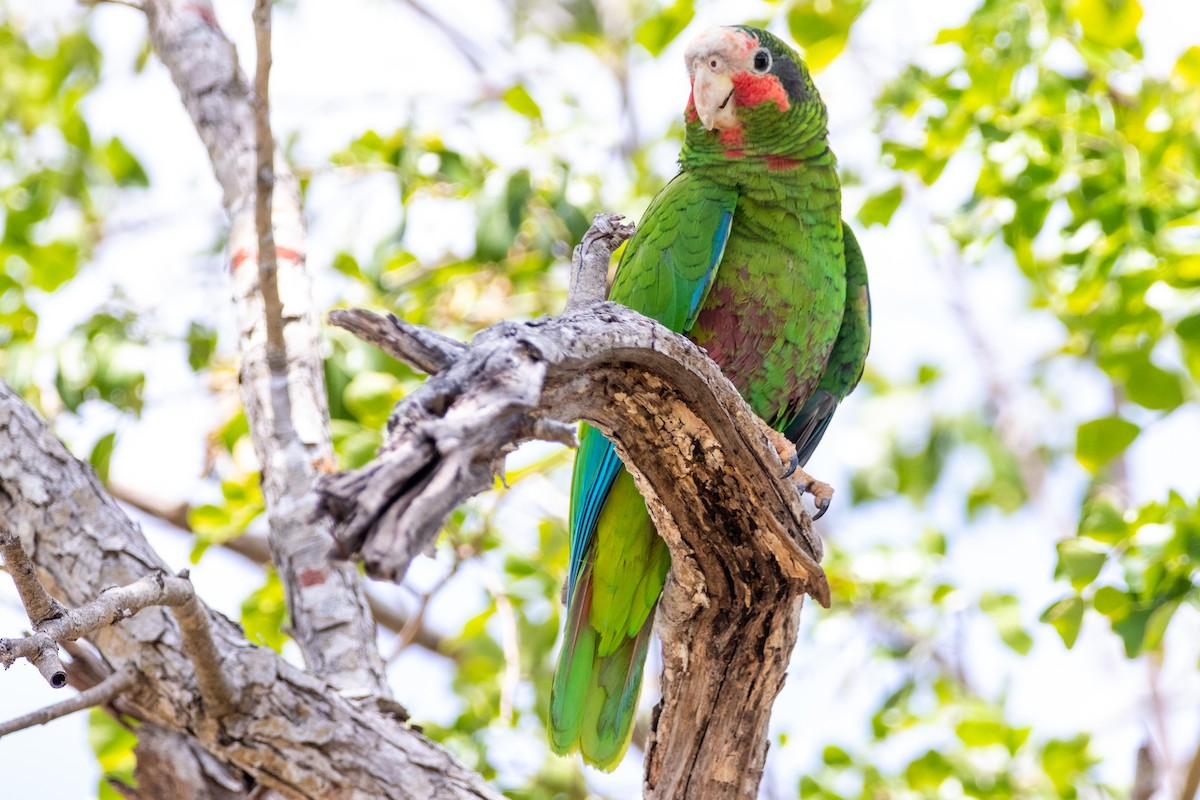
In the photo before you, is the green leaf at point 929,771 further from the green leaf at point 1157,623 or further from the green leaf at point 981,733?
the green leaf at point 1157,623

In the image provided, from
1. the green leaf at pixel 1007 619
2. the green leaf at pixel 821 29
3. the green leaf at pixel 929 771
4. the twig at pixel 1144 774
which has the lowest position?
the twig at pixel 1144 774

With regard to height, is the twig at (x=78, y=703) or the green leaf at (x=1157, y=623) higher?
the green leaf at (x=1157, y=623)

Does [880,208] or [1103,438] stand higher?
[880,208]

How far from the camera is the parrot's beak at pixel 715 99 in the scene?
281 centimetres

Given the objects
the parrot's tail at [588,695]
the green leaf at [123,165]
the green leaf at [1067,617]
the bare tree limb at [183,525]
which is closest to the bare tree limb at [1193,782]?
the green leaf at [1067,617]

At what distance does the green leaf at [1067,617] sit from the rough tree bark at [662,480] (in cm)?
71

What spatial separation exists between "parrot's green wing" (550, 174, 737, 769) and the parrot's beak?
0.29m

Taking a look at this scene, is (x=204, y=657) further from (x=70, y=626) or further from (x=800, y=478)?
(x=800, y=478)

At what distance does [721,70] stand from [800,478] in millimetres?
1072

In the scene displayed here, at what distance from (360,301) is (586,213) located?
79 centimetres

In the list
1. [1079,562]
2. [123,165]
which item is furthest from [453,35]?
[1079,562]

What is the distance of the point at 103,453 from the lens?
3043 mm

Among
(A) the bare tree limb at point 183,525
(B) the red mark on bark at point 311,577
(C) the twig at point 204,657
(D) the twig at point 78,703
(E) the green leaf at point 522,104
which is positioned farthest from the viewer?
(A) the bare tree limb at point 183,525

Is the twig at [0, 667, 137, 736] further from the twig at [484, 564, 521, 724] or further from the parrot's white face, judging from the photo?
the parrot's white face
